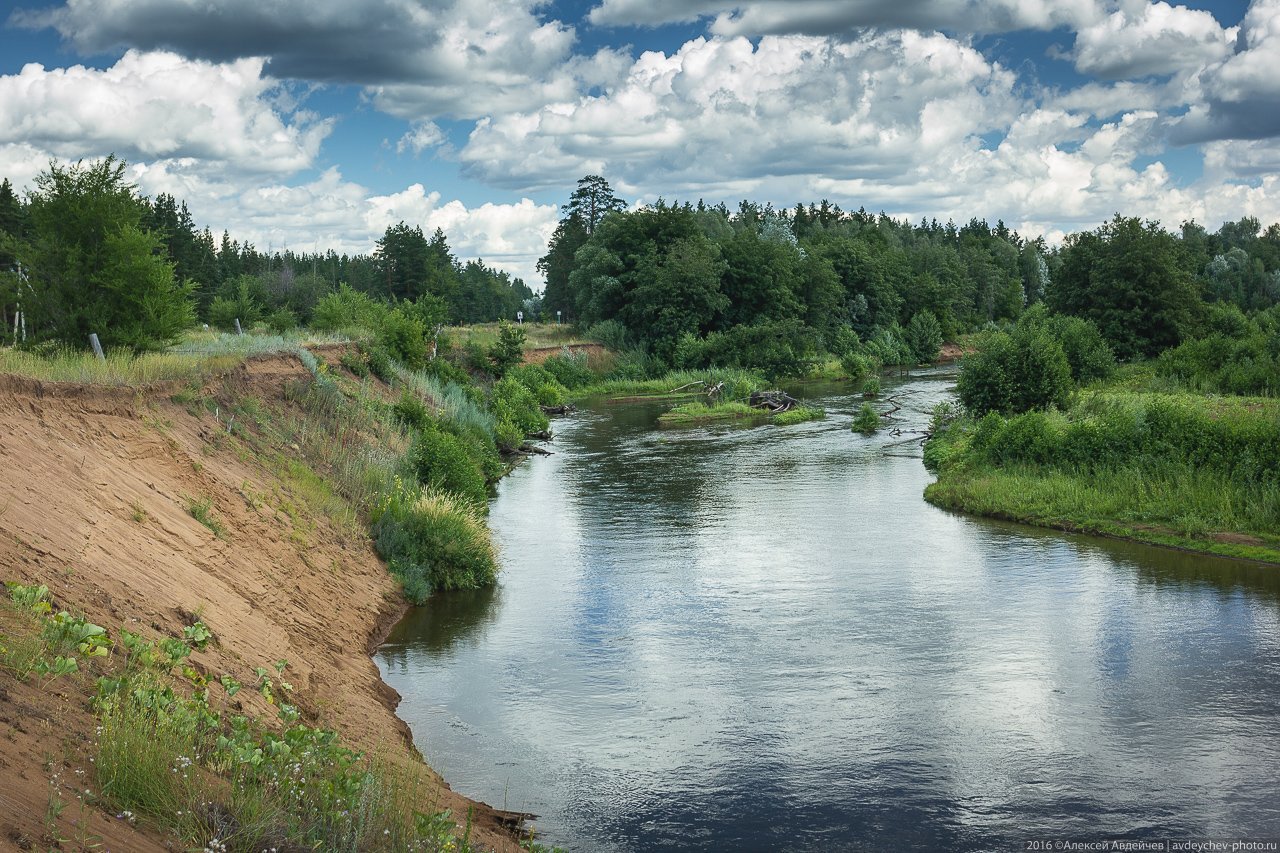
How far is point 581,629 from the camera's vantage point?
67.8ft

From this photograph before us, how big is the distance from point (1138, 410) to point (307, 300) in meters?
78.4

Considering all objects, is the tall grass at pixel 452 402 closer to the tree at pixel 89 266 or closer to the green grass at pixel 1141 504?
the tree at pixel 89 266

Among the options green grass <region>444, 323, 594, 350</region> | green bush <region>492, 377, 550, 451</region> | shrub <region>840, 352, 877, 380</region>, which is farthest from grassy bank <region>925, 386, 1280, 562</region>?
shrub <region>840, 352, 877, 380</region>

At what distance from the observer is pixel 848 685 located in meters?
17.3

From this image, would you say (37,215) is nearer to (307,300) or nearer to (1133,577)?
(1133,577)

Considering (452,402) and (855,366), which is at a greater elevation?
(855,366)

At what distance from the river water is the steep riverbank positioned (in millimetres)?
1399

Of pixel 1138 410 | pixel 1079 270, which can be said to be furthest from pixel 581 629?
pixel 1079 270

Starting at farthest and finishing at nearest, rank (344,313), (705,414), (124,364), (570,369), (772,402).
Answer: (570,369) → (772,402) → (705,414) → (344,313) → (124,364)

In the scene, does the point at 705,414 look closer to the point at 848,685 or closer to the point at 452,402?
the point at 452,402

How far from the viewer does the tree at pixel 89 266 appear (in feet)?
90.7

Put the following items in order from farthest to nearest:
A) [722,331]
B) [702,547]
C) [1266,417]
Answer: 1. [722,331]
2. [1266,417]
3. [702,547]

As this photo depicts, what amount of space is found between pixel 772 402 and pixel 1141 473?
31556mm

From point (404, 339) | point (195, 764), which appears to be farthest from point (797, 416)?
point (195, 764)
